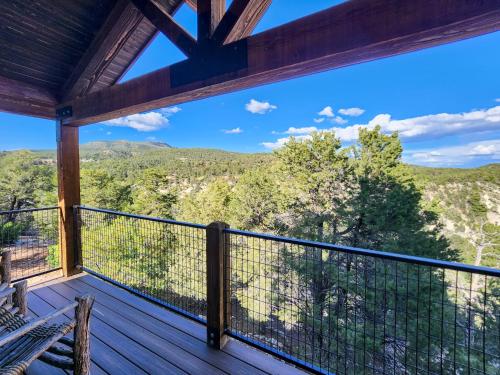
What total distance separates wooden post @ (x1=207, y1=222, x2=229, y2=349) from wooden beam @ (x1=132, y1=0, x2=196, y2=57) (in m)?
1.39

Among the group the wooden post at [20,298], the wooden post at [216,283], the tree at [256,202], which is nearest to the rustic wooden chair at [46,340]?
the wooden post at [20,298]

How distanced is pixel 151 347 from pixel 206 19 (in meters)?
2.48

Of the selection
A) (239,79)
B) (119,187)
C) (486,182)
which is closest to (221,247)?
(239,79)

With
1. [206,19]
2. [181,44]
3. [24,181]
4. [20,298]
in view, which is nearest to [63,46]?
[181,44]

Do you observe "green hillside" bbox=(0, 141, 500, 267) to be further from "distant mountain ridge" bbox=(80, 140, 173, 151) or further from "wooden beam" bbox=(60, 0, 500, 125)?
"wooden beam" bbox=(60, 0, 500, 125)

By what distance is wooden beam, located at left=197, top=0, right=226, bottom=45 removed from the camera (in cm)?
190

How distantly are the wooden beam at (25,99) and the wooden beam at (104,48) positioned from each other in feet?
0.83

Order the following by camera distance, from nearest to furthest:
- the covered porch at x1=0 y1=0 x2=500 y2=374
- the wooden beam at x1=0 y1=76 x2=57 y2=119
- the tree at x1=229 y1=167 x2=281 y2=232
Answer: the covered porch at x1=0 y1=0 x2=500 y2=374, the wooden beam at x1=0 y1=76 x2=57 y2=119, the tree at x1=229 y1=167 x2=281 y2=232

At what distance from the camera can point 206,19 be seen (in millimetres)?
1904

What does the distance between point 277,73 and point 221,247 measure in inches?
51.0

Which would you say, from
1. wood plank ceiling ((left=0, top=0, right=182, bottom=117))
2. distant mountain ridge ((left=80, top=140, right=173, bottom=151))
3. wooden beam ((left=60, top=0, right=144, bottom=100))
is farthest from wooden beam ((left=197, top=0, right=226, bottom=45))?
distant mountain ridge ((left=80, top=140, right=173, bottom=151))

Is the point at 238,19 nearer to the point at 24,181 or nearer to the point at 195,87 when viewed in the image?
the point at 195,87

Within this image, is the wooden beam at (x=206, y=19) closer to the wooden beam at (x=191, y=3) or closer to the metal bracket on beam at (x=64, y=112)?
the wooden beam at (x=191, y=3)

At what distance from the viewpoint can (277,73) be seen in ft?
5.60
